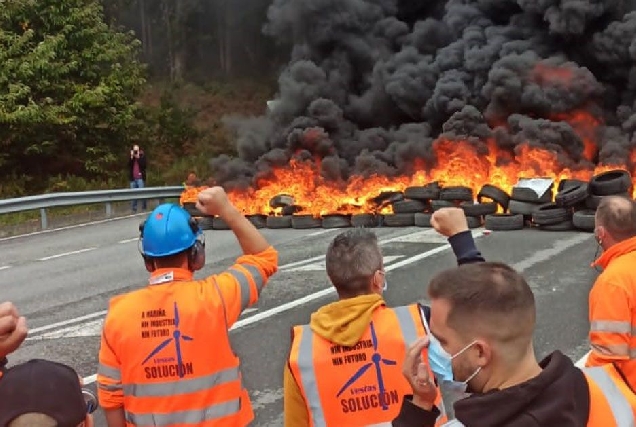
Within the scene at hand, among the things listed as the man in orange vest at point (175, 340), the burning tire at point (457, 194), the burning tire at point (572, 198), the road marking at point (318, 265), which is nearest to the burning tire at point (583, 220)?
the burning tire at point (572, 198)

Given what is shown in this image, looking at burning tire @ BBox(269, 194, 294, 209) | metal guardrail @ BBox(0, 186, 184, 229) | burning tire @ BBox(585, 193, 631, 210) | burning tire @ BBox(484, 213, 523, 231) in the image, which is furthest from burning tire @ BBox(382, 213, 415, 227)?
metal guardrail @ BBox(0, 186, 184, 229)

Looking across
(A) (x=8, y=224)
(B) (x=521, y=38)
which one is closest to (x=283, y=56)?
(B) (x=521, y=38)

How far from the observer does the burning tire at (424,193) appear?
1540 cm

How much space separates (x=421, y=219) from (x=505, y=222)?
1750 millimetres

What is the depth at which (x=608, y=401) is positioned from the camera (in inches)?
80.4

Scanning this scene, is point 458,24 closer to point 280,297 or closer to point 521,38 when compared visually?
point 521,38

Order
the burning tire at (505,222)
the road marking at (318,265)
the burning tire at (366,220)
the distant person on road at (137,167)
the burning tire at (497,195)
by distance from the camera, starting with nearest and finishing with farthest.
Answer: the road marking at (318,265) → the burning tire at (505,222) → the burning tire at (497,195) → the burning tire at (366,220) → the distant person on road at (137,167)

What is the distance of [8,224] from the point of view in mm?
17047

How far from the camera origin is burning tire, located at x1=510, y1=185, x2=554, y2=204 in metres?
14.4

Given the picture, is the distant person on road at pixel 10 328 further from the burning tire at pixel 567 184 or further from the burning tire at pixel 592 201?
the burning tire at pixel 567 184

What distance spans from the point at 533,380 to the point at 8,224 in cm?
1692

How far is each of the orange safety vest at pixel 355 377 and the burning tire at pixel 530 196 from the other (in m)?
11.9

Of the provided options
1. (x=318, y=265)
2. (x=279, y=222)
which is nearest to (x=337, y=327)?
(x=318, y=265)

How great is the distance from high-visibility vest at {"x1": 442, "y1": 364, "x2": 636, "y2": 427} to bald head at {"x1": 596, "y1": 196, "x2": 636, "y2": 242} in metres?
1.65
